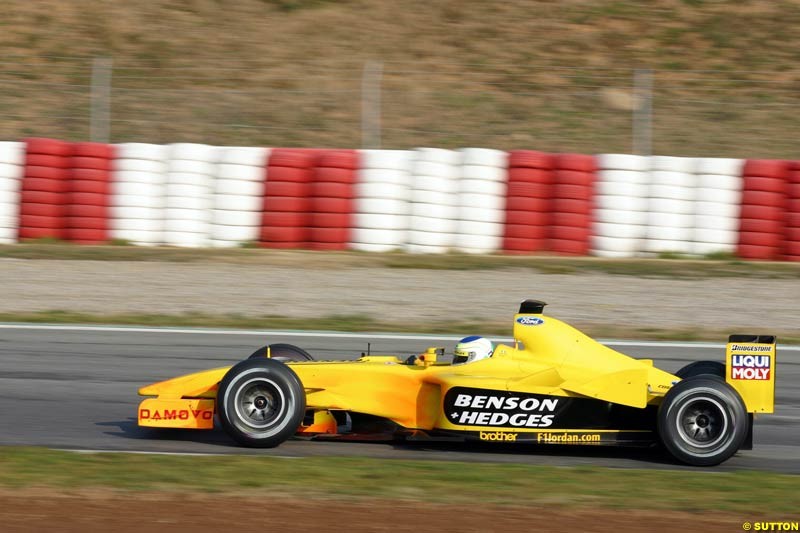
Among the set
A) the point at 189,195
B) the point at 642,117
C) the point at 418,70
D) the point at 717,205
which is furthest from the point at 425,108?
A: the point at 717,205

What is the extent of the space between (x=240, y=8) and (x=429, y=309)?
12.5 m

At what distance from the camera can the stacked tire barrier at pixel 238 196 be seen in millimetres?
14469

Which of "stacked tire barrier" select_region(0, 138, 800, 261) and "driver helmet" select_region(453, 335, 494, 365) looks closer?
"driver helmet" select_region(453, 335, 494, 365)

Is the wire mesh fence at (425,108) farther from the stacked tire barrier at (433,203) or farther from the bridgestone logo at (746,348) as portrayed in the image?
the bridgestone logo at (746,348)

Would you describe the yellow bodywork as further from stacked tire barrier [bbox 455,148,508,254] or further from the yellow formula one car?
stacked tire barrier [bbox 455,148,508,254]

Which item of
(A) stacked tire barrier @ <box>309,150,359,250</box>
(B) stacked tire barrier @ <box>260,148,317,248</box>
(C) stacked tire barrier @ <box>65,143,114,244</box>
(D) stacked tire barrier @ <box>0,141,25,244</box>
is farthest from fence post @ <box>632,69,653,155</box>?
(D) stacked tire barrier @ <box>0,141,25,244</box>

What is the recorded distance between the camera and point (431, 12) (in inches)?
881

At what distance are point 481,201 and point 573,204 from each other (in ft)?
3.84

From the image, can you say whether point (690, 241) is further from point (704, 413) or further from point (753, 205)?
point (704, 413)

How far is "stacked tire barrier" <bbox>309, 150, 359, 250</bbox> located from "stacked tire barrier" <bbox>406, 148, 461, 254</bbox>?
56 cm

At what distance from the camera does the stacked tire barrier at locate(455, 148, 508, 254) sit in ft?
46.8

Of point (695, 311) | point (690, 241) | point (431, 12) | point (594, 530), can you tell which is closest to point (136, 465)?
point (594, 530)

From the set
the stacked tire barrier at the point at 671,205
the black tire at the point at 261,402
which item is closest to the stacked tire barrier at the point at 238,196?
the stacked tire barrier at the point at 671,205

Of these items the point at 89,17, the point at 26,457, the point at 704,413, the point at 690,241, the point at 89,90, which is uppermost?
the point at 89,17
